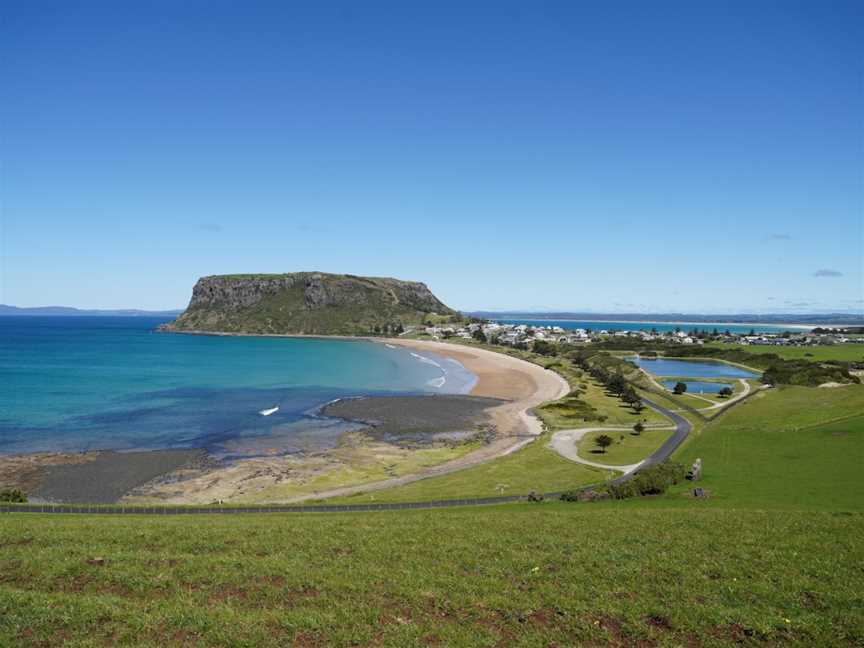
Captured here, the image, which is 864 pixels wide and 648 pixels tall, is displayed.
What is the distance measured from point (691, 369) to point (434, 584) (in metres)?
156

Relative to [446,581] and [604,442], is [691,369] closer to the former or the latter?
[604,442]

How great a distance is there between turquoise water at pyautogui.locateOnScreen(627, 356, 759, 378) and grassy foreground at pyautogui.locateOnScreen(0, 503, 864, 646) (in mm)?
126353

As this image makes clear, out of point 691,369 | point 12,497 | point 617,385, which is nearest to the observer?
point 12,497

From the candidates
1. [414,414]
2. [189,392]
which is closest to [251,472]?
[414,414]

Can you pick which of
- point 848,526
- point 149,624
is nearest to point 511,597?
point 149,624

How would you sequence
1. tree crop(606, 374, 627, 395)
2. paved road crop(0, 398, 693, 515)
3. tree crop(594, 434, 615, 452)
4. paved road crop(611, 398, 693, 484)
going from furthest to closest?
tree crop(606, 374, 627, 395), tree crop(594, 434, 615, 452), paved road crop(611, 398, 693, 484), paved road crop(0, 398, 693, 515)

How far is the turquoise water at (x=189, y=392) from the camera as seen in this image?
61.8m

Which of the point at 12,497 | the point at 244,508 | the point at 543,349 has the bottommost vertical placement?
the point at 244,508

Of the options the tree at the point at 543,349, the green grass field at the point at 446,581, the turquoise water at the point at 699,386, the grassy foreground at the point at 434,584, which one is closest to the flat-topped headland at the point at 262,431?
the green grass field at the point at 446,581

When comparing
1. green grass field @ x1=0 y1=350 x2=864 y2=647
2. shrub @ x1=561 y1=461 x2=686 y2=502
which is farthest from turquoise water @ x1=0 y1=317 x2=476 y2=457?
green grass field @ x1=0 y1=350 x2=864 y2=647

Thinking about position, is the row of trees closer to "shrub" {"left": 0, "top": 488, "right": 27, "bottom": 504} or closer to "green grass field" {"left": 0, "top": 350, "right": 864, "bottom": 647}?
"green grass field" {"left": 0, "top": 350, "right": 864, "bottom": 647}

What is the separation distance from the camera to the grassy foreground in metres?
12.2

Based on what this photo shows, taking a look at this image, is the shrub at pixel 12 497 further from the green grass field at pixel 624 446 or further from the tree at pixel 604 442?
the tree at pixel 604 442

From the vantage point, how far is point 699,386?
113375 millimetres
